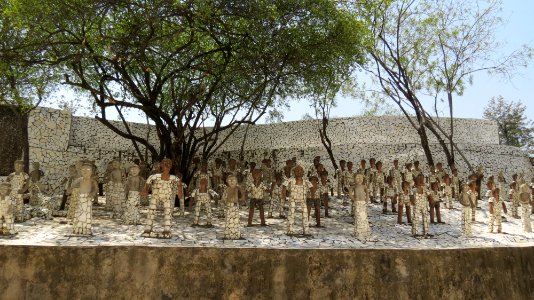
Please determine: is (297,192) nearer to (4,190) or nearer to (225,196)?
(225,196)

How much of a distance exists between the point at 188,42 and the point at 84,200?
6.56m

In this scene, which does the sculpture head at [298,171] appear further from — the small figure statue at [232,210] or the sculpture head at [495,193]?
the sculpture head at [495,193]

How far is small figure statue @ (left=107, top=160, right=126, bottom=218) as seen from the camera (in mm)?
12172

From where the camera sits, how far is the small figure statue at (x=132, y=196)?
36.1ft

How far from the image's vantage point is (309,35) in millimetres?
13445

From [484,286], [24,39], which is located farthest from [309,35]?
[484,286]

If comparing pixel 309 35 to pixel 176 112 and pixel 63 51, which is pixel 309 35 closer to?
pixel 176 112

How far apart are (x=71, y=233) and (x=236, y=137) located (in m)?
13.1

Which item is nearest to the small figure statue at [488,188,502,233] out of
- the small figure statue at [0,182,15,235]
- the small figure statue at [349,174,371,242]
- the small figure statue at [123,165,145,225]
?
the small figure statue at [349,174,371,242]

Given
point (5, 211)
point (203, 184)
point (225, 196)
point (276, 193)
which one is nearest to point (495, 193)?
point (276, 193)

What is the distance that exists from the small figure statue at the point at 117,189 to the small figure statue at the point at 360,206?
6122 millimetres

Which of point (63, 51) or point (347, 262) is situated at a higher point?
point (63, 51)

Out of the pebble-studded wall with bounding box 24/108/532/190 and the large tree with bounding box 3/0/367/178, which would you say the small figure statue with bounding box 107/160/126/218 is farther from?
the pebble-studded wall with bounding box 24/108/532/190

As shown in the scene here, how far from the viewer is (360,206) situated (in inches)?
427
